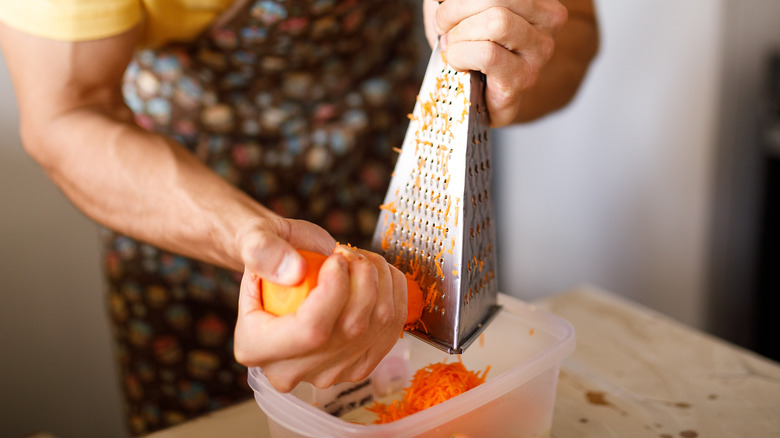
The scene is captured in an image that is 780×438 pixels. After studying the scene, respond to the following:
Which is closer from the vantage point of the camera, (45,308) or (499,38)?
(499,38)

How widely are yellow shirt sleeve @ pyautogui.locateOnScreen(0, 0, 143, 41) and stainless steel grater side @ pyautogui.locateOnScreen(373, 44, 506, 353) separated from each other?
0.52 meters

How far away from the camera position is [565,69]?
1278 mm

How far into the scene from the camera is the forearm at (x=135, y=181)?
3.02 feet

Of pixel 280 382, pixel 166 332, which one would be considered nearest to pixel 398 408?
pixel 280 382

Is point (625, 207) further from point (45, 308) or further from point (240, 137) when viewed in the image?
point (45, 308)

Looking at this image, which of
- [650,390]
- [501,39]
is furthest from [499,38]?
[650,390]

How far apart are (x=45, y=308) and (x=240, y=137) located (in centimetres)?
88

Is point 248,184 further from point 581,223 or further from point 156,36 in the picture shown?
point 581,223

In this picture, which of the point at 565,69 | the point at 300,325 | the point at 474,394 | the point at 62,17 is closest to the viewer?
the point at 300,325

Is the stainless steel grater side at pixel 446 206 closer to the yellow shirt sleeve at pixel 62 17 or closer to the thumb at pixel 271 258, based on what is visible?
the thumb at pixel 271 258

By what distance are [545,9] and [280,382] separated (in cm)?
53

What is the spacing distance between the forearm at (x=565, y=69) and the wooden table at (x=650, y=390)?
0.43 meters

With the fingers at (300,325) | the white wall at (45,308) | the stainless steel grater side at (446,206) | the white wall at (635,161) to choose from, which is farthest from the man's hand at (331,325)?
the white wall at (635,161)

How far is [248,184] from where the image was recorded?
4.46ft
